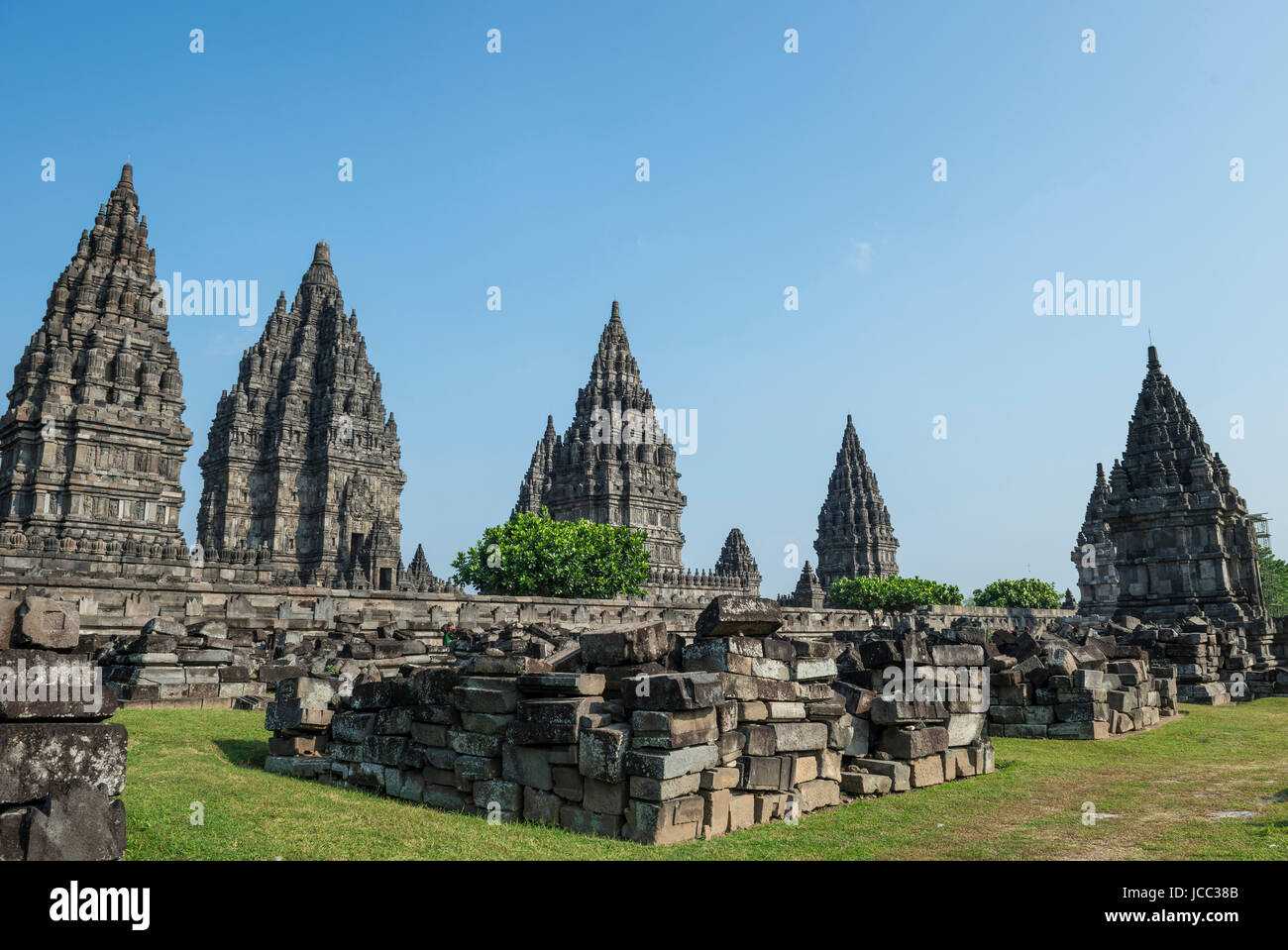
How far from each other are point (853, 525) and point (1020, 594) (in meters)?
19.8

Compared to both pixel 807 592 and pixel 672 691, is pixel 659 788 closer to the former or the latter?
pixel 672 691

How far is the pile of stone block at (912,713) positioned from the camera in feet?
29.7

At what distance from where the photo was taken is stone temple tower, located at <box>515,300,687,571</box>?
6322 centimetres

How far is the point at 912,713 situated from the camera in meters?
9.45

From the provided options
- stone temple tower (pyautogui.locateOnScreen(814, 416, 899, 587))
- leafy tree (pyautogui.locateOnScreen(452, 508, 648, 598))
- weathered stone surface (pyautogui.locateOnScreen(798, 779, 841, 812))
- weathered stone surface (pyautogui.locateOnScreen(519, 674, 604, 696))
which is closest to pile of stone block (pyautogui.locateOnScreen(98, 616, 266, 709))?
weathered stone surface (pyautogui.locateOnScreen(519, 674, 604, 696))

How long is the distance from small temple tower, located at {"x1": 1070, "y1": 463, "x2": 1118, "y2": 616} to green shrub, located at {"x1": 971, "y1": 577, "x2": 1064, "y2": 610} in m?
2.39

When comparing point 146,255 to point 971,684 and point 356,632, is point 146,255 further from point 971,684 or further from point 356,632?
point 971,684

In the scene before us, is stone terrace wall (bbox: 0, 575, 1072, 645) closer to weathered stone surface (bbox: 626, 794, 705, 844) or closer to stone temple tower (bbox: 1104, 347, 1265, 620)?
weathered stone surface (bbox: 626, 794, 705, 844)

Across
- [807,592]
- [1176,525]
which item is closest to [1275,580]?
[807,592]

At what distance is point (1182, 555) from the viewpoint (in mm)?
30656

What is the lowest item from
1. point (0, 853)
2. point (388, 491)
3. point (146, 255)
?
point (0, 853)

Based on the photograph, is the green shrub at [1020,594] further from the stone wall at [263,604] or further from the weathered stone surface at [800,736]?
the weathered stone surface at [800,736]
